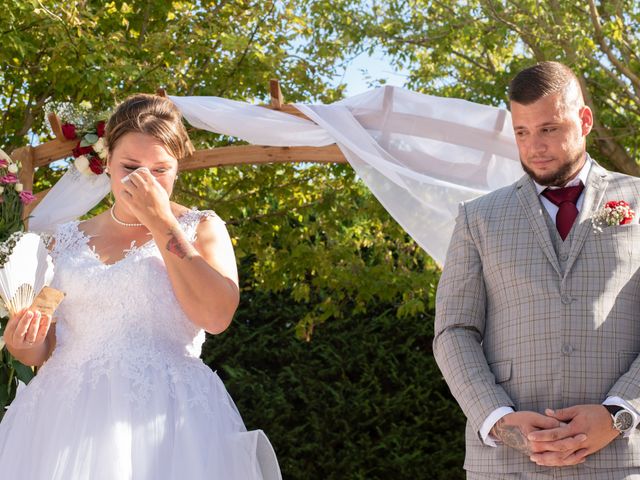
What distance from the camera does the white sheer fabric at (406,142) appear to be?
4.50 meters

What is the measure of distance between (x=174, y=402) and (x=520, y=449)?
3.08ft

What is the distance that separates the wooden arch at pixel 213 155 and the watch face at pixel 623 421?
314 centimetres

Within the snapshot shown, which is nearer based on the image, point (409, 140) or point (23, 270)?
point (23, 270)

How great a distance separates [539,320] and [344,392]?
5702 millimetres

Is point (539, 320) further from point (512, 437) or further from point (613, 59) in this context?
point (613, 59)

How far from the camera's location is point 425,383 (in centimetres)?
793

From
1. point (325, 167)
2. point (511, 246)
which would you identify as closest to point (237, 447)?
point (511, 246)

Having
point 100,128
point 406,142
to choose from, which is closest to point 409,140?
point 406,142

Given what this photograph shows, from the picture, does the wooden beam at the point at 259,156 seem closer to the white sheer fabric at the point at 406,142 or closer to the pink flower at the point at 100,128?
the white sheer fabric at the point at 406,142

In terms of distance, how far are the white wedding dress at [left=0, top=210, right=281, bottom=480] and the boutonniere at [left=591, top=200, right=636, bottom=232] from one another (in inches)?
42.6

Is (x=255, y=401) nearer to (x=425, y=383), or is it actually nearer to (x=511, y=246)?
(x=425, y=383)

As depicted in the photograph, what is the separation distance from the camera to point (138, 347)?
2.60 metres

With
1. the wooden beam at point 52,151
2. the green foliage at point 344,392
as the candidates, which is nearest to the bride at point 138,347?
the wooden beam at point 52,151

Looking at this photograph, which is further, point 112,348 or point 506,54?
point 506,54
